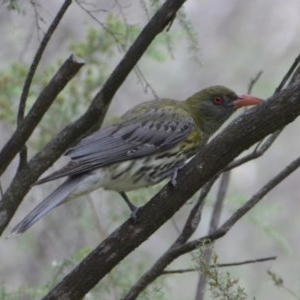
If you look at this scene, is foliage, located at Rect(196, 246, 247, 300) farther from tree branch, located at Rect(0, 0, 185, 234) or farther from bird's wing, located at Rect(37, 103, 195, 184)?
bird's wing, located at Rect(37, 103, 195, 184)

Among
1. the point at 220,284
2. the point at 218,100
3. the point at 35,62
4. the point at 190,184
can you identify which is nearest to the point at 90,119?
the point at 35,62

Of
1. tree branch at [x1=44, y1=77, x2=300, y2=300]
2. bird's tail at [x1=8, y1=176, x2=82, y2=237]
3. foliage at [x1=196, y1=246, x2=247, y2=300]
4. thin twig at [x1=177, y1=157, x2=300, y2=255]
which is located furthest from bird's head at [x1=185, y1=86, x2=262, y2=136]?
foliage at [x1=196, y1=246, x2=247, y2=300]

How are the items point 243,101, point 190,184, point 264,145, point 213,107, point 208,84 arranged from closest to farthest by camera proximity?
point 190,184
point 264,145
point 243,101
point 213,107
point 208,84

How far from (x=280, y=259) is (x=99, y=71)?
14.8 ft

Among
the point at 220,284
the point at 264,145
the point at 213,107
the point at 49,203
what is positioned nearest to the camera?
the point at 220,284

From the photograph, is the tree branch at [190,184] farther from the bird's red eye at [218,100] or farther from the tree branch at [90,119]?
the bird's red eye at [218,100]

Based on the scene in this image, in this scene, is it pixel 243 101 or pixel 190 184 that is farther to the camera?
pixel 243 101

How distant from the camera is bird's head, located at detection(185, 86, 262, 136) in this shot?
5715 mm

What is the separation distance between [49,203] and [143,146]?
0.90 m

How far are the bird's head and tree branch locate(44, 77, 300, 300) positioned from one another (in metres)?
1.82

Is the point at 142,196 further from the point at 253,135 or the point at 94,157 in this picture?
the point at 253,135

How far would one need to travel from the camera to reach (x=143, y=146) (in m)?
5.20

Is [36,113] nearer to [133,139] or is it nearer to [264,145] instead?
[264,145]

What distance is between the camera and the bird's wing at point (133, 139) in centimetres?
488
